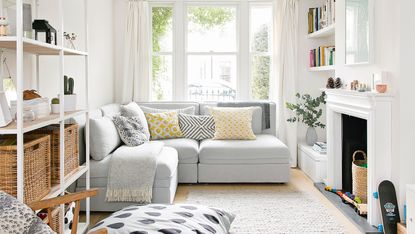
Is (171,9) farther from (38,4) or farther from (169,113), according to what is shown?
(38,4)

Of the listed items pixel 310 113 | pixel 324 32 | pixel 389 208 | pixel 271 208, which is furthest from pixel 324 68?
pixel 389 208

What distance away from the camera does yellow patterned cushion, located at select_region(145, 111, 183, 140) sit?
5273 millimetres

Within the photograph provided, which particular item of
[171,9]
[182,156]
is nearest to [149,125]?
[182,156]

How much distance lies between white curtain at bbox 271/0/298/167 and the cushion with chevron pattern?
1109 mm

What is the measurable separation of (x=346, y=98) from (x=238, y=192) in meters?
1.51

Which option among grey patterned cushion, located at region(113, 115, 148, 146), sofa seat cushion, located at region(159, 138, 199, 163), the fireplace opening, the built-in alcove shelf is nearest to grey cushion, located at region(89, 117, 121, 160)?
grey patterned cushion, located at region(113, 115, 148, 146)

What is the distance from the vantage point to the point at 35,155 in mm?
2363

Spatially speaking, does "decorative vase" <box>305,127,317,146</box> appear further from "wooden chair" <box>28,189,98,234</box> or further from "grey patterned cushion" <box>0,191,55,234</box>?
"grey patterned cushion" <box>0,191,55,234</box>

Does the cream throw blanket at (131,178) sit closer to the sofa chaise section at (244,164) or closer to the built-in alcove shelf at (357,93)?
the sofa chaise section at (244,164)

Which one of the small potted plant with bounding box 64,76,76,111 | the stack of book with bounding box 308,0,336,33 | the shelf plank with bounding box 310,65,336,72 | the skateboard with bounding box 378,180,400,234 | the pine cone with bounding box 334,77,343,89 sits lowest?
the skateboard with bounding box 378,180,400,234

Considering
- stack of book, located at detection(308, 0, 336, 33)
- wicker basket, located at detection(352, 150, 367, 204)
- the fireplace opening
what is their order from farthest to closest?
stack of book, located at detection(308, 0, 336, 33) < the fireplace opening < wicker basket, located at detection(352, 150, 367, 204)

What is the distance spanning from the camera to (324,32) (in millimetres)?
5320

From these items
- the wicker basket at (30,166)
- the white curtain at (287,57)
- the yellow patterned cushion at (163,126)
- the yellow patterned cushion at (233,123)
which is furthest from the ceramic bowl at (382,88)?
the yellow patterned cushion at (163,126)

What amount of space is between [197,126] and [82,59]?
167 centimetres
